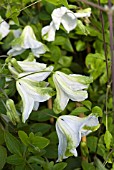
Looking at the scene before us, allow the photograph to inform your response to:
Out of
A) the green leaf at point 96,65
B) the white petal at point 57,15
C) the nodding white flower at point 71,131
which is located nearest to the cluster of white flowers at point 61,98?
the nodding white flower at point 71,131

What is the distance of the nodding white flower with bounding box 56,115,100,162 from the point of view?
0.93 metres

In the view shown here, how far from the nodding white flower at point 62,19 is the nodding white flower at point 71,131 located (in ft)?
1.04

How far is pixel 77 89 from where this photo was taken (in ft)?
3.18

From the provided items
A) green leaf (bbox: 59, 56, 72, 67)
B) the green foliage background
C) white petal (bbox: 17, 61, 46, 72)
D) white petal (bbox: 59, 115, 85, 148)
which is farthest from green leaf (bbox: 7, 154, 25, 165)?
green leaf (bbox: 59, 56, 72, 67)

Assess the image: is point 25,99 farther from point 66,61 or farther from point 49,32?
point 66,61

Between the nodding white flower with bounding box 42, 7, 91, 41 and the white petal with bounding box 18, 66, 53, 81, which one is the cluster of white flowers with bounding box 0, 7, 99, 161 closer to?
the white petal with bounding box 18, 66, 53, 81

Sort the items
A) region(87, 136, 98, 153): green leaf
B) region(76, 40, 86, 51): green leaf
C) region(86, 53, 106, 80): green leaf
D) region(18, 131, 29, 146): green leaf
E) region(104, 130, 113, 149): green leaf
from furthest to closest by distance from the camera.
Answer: region(76, 40, 86, 51): green leaf
region(86, 53, 106, 80): green leaf
region(87, 136, 98, 153): green leaf
region(104, 130, 113, 149): green leaf
region(18, 131, 29, 146): green leaf

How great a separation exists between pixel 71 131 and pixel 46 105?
1.55ft

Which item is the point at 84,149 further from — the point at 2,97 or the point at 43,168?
the point at 2,97

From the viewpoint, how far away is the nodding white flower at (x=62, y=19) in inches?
46.6

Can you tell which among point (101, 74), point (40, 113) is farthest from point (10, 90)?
point (101, 74)

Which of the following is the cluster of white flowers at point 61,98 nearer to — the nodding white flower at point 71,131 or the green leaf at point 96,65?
the nodding white flower at point 71,131

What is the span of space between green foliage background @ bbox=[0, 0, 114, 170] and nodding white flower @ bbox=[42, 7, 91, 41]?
0.08 feet

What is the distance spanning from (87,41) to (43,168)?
0.55 m
